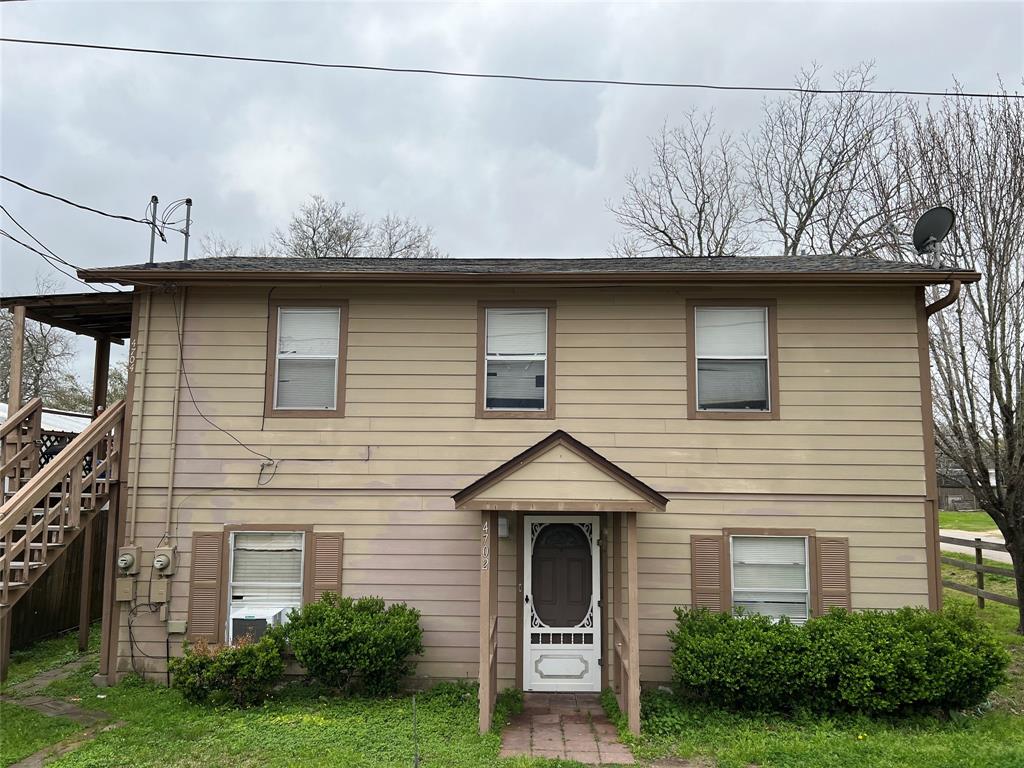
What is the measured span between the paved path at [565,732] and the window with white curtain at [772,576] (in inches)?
81.6

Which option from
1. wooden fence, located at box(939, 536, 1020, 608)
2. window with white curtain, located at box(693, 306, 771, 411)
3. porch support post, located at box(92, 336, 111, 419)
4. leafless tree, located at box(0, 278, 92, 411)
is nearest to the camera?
window with white curtain, located at box(693, 306, 771, 411)

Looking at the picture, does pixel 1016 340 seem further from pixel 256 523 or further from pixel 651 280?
pixel 256 523

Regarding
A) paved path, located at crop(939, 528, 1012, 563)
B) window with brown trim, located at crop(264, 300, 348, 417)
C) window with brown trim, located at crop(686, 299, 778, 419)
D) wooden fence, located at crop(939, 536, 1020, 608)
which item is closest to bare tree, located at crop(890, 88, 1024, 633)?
wooden fence, located at crop(939, 536, 1020, 608)

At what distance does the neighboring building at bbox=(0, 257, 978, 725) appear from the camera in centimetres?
730

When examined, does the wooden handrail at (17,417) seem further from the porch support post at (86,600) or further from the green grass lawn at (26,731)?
the green grass lawn at (26,731)

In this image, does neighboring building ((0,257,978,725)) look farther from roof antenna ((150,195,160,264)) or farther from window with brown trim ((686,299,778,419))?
roof antenna ((150,195,160,264))

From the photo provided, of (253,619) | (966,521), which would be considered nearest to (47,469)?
(253,619)

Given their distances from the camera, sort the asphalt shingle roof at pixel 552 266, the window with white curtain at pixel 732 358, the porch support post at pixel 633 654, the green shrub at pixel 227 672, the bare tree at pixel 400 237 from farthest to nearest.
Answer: the bare tree at pixel 400 237, the window with white curtain at pixel 732 358, the asphalt shingle roof at pixel 552 266, the green shrub at pixel 227 672, the porch support post at pixel 633 654

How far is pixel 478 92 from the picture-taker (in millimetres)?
14273

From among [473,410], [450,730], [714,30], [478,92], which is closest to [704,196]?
[478,92]

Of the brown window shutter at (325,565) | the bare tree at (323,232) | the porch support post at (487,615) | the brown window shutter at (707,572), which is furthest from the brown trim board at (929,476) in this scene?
the bare tree at (323,232)

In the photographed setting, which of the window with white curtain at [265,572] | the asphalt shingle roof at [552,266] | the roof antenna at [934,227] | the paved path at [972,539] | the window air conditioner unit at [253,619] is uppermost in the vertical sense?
the roof antenna at [934,227]

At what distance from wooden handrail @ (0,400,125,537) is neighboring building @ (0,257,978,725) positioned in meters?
0.24

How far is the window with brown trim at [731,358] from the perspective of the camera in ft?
24.8
